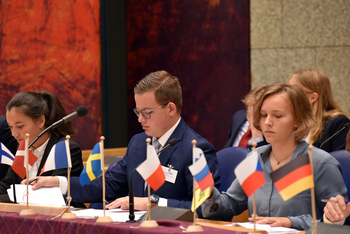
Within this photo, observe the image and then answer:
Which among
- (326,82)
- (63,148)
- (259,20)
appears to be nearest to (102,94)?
(259,20)

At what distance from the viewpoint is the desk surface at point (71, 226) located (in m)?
1.62

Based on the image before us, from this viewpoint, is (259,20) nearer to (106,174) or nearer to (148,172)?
(106,174)

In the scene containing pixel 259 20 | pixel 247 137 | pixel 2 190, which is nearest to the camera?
pixel 2 190

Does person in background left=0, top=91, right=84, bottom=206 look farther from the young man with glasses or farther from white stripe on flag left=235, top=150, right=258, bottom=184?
white stripe on flag left=235, top=150, right=258, bottom=184

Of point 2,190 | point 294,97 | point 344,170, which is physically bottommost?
point 2,190

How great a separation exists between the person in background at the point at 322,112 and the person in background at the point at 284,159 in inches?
51.0

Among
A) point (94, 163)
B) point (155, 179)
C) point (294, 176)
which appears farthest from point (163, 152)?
point (294, 176)

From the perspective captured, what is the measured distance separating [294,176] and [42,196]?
4.62 ft

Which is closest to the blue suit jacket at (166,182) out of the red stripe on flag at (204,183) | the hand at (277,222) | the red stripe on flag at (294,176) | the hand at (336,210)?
the hand at (277,222)

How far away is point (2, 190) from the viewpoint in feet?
9.73

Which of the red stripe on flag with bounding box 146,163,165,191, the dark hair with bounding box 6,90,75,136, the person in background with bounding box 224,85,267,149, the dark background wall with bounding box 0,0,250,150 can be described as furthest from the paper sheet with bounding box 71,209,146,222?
the dark background wall with bounding box 0,0,250,150

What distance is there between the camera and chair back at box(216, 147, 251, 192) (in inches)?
109

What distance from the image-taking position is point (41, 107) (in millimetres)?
3061

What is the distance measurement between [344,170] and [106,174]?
4.50ft
